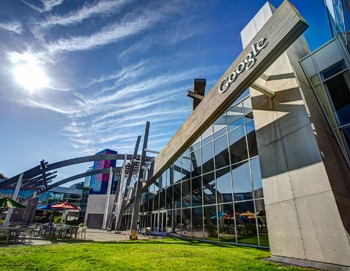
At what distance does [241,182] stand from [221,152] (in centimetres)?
262

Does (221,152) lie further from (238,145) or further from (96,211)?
(96,211)

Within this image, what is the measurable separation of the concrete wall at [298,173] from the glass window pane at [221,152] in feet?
12.4

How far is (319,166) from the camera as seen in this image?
5754 millimetres

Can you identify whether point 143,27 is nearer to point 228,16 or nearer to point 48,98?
Answer: point 228,16

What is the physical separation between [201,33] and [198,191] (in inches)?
399

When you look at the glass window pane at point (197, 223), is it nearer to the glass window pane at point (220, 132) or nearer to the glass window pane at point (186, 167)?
the glass window pane at point (186, 167)

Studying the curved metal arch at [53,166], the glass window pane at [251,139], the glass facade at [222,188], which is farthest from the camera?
the curved metal arch at [53,166]

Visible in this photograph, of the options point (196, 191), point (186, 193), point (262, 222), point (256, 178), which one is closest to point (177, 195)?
point (186, 193)

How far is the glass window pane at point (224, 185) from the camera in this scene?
10.9 m

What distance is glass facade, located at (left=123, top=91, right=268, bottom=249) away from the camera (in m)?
9.52

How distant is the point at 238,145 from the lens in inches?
437

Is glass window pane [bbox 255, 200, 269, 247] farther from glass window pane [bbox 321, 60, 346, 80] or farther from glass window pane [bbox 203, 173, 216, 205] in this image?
glass window pane [bbox 321, 60, 346, 80]

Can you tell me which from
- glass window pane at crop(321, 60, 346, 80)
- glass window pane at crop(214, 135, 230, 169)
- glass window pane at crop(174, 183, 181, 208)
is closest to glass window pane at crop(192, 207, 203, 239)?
glass window pane at crop(174, 183, 181, 208)

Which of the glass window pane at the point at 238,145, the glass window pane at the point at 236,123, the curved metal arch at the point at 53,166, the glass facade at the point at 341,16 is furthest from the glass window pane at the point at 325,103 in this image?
the curved metal arch at the point at 53,166
